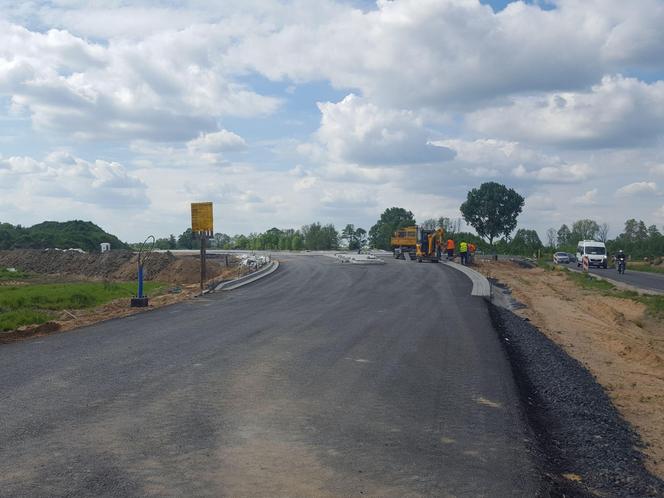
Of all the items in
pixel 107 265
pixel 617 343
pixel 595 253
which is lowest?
pixel 617 343

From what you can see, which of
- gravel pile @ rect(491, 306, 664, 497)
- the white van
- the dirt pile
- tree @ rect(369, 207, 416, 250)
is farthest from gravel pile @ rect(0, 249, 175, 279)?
tree @ rect(369, 207, 416, 250)

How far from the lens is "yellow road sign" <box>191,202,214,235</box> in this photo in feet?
90.4

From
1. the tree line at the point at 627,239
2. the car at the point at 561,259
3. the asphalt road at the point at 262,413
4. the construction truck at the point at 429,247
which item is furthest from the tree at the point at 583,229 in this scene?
the asphalt road at the point at 262,413

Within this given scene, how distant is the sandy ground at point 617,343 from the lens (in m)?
9.34

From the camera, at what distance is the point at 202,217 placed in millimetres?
27672

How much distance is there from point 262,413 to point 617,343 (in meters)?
12.3

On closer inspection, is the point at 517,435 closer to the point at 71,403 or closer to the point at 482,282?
the point at 71,403

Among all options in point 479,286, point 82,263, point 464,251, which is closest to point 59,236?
point 82,263

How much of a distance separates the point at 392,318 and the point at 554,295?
56.2ft

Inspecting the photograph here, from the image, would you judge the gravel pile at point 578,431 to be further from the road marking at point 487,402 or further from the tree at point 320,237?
the tree at point 320,237

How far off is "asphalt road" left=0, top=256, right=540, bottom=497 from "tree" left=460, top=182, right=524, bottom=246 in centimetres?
9796

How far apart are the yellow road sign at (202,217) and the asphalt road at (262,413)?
472 inches

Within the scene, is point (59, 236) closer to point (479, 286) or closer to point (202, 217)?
point (202, 217)

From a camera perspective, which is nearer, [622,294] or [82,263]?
[622,294]
